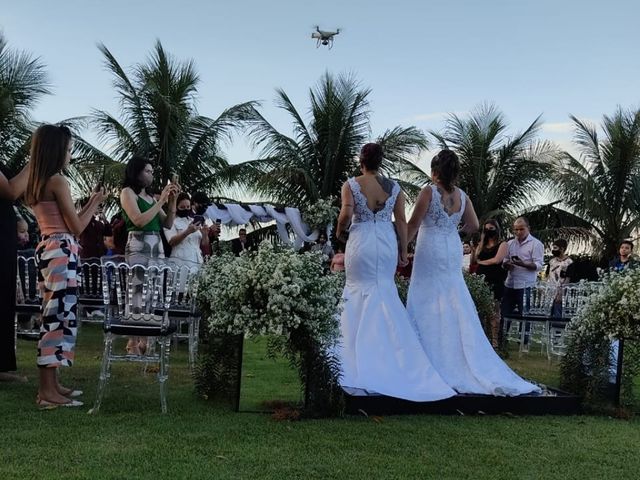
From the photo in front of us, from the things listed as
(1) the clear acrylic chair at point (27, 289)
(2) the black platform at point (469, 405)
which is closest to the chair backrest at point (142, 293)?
(1) the clear acrylic chair at point (27, 289)

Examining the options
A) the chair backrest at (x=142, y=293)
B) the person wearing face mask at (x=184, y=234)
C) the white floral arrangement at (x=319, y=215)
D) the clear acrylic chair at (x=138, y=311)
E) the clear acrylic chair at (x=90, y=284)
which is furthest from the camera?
the white floral arrangement at (x=319, y=215)

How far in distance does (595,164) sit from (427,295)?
18.2 m

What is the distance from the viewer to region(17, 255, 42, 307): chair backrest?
6.96 metres

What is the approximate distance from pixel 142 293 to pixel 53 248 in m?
0.77

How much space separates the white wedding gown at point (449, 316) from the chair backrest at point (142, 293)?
7.64 feet

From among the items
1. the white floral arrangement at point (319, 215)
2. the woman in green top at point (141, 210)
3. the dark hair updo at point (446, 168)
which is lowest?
the woman in green top at point (141, 210)

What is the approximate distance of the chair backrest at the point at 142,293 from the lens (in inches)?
213

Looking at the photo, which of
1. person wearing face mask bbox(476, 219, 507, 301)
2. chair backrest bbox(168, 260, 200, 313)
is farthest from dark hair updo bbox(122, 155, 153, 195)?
person wearing face mask bbox(476, 219, 507, 301)

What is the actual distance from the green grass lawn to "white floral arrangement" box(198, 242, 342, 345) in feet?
2.28

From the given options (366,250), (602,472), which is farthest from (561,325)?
(602,472)

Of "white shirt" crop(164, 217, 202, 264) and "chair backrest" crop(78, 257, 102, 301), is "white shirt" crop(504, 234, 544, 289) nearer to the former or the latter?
"white shirt" crop(164, 217, 202, 264)

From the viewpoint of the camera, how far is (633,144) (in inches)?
870

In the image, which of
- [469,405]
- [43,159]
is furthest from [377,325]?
[43,159]

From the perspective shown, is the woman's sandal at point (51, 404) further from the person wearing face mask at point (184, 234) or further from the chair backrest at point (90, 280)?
the person wearing face mask at point (184, 234)
